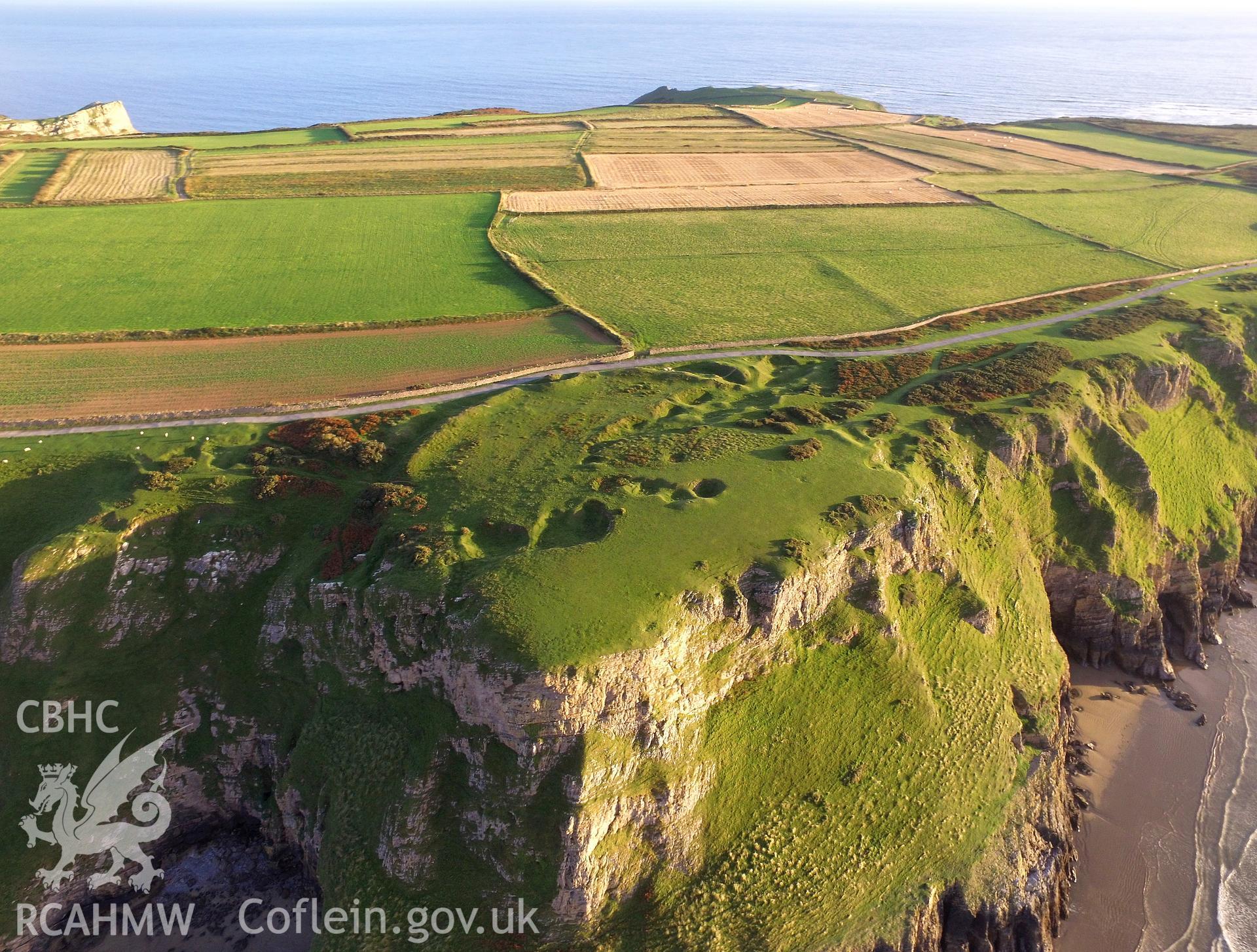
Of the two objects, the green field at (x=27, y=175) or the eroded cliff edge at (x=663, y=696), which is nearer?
the eroded cliff edge at (x=663, y=696)

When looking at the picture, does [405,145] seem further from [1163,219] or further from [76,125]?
[1163,219]

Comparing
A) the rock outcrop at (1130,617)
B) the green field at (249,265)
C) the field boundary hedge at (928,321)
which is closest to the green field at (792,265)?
the field boundary hedge at (928,321)

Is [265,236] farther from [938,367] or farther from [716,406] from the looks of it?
[938,367]

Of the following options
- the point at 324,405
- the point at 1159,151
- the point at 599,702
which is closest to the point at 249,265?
the point at 324,405

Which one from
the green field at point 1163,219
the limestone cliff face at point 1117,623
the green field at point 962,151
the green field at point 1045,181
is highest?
the green field at point 962,151

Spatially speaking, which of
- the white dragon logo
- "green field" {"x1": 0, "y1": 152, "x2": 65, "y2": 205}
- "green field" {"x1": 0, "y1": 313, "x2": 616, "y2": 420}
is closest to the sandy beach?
"green field" {"x1": 0, "y1": 313, "x2": 616, "y2": 420}

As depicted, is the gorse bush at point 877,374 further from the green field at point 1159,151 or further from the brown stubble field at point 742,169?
the green field at point 1159,151

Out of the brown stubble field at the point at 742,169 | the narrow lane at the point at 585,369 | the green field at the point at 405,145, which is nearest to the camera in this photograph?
the narrow lane at the point at 585,369
